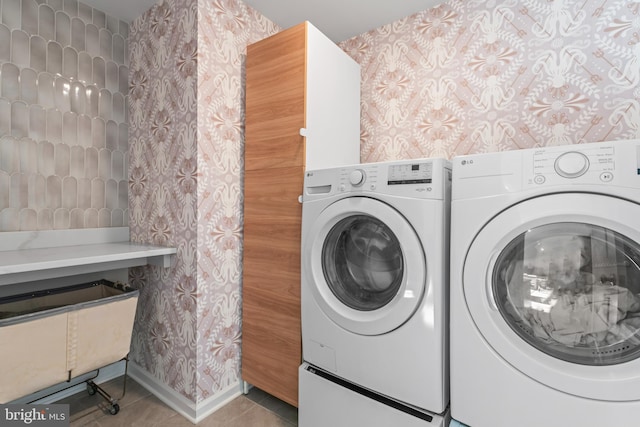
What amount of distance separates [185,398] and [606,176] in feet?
6.53

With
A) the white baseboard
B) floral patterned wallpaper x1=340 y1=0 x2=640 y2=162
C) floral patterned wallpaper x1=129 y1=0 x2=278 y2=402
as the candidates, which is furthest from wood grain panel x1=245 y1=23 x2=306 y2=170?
the white baseboard

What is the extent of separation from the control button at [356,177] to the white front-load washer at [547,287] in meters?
0.35

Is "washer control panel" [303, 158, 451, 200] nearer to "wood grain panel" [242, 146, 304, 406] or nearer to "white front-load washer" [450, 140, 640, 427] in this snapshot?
"white front-load washer" [450, 140, 640, 427]

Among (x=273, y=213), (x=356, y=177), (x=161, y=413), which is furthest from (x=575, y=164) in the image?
(x=161, y=413)

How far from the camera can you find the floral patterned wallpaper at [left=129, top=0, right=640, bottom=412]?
4.73 feet

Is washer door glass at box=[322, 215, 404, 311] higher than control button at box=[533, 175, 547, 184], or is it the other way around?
control button at box=[533, 175, 547, 184]

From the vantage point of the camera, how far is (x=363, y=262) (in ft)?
4.33

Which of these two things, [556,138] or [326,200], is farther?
[556,138]

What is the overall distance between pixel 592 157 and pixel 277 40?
4.68 feet

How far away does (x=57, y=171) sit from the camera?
1.75 meters

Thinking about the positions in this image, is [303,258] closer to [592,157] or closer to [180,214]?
[180,214]

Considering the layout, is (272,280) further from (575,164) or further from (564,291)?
(575,164)

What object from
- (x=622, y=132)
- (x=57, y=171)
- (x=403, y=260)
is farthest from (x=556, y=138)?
(x=57, y=171)

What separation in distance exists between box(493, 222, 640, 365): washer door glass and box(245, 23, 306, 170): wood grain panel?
99cm
